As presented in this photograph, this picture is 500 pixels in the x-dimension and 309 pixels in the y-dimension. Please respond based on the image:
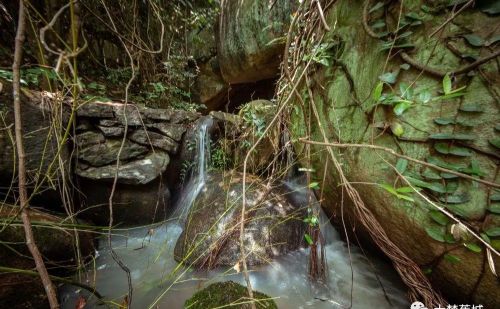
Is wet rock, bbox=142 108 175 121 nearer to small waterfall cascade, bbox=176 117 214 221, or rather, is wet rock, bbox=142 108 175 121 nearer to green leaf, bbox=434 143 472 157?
small waterfall cascade, bbox=176 117 214 221

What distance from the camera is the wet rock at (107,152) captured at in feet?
11.0

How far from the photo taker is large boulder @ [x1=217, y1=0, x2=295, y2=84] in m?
4.56

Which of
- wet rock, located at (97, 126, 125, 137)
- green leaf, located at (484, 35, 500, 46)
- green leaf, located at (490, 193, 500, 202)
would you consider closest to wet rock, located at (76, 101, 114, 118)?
wet rock, located at (97, 126, 125, 137)

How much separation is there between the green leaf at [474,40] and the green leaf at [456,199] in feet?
3.02

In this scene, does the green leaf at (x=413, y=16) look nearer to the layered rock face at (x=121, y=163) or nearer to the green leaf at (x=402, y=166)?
the green leaf at (x=402, y=166)

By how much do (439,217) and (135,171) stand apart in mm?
3628

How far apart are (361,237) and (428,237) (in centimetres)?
98

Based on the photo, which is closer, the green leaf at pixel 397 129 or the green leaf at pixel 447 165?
the green leaf at pixel 447 165

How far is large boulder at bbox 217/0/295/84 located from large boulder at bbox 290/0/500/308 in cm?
287

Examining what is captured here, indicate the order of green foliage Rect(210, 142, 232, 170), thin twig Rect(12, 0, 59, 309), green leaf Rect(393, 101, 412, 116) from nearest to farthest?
thin twig Rect(12, 0, 59, 309) < green leaf Rect(393, 101, 412, 116) < green foliage Rect(210, 142, 232, 170)

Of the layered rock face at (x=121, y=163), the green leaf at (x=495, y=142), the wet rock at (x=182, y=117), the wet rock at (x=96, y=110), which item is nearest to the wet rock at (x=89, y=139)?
the layered rock face at (x=121, y=163)

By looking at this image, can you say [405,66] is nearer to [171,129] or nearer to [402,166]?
[402,166]

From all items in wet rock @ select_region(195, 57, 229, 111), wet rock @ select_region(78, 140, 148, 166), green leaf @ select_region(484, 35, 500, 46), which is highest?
wet rock @ select_region(195, 57, 229, 111)

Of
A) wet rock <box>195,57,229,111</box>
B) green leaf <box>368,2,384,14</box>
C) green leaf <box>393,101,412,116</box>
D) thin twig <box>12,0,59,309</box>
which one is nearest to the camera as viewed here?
thin twig <box>12,0,59,309</box>
